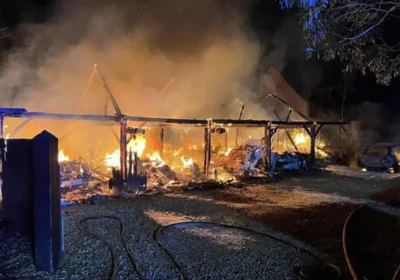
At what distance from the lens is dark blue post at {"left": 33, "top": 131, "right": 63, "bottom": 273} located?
15.9ft

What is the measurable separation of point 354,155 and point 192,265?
68.5 ft

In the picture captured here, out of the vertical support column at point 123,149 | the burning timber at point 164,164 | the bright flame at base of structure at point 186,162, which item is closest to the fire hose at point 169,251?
the vertical support column at point 123,149

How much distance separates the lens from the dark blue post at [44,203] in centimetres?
483

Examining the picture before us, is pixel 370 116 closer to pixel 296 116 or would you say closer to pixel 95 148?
pixel 296 116

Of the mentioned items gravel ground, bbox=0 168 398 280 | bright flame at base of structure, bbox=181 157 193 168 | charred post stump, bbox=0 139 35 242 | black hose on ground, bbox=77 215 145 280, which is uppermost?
charred post stump, bbox=0 139 35 242

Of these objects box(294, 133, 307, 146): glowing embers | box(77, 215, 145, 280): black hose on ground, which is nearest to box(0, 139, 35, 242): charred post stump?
box(77, 215, 145, 280): black hose on ground

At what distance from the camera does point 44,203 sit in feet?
15.9

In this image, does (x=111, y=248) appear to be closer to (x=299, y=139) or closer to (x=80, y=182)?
(x=80, y=182)

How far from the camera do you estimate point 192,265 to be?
17.1 ft

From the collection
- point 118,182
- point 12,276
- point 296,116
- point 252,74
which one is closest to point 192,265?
point 12,276

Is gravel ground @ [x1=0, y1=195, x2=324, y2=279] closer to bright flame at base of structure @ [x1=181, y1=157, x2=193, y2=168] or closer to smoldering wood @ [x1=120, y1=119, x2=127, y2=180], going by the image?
smoldering wood @ [x1=120, y1=119, x2=127, y2=180]

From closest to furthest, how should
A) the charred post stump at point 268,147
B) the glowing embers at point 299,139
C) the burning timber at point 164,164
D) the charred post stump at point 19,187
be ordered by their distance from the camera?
the charred post stump at point 19,187 < the burning timber at point 164,164 < the charred post stump at point 268,147 < the glowing embers at point 299,139

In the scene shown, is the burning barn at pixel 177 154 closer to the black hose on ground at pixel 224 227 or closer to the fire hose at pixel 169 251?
the fire hose at pixel 169 251

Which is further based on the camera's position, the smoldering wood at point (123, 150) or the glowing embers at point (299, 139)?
the glowing embers at point (299, 139)
